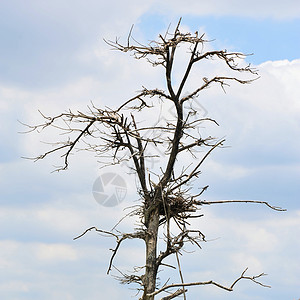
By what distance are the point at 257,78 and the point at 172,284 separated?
9.84 feet

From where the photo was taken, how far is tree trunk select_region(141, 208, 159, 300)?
701cm

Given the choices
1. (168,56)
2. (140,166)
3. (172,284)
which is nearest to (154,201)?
(140,166)

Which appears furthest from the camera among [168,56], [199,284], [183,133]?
[183,133]

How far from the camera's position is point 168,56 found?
6898 millimetres

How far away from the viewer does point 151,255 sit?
7.09 metres

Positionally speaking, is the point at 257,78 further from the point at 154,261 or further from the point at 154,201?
the point at 154,261

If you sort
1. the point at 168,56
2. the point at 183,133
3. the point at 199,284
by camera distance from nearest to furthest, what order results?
the point at 199,284
the point at 168,56
the point at 183,133

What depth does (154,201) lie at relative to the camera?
23.8 feet

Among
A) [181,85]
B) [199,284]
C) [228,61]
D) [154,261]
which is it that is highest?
[228,61]

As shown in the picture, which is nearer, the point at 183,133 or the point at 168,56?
the point at 168,56

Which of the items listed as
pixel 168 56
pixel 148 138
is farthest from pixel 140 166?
pixel 168 56

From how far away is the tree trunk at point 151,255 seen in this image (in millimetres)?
7008

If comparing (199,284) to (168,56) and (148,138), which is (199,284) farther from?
(168,56)

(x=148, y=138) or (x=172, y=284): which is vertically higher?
(x=148, y=138)
